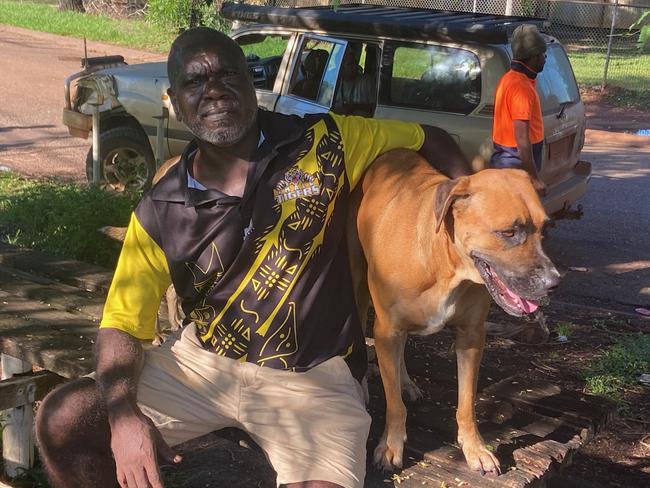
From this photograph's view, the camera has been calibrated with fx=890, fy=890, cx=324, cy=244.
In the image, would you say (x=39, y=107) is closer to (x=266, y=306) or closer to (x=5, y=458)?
(x=5, y=458)

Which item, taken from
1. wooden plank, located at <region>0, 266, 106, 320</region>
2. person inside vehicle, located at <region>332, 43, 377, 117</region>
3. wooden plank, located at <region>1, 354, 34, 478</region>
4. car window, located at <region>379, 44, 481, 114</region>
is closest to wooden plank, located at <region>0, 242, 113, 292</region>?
wooden plank, located at <region>0, 266, 106, 320</region>

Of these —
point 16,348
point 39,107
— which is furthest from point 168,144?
point 39,107

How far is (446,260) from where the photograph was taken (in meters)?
3.02

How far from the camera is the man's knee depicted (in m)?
2.86

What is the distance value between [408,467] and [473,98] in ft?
14.5

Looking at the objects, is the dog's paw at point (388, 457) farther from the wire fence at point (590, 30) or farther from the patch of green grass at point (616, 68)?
the patch of green grass at point (616, 68)

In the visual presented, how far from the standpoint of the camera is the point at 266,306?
2990mm

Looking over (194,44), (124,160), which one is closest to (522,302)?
(194,44)

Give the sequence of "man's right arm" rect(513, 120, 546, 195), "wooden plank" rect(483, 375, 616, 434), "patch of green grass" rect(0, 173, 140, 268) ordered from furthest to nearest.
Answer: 1. "man's right arm" rect(513, 120, 546, 195)
2. "patch of green grass" rect(0, 173, 140, 268)
3. "wooden plank" rect(483, 375, 616, 434)

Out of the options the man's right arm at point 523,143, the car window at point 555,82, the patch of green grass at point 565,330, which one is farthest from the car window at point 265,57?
the patch of green grass at point 565,330

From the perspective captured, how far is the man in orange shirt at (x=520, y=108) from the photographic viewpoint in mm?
6234

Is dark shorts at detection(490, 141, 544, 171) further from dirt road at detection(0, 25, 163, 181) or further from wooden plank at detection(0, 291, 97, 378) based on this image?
dirt road at detection(0, 25, 163, 181)

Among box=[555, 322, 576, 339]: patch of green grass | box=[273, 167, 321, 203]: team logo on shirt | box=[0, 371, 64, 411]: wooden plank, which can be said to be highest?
box=[273, 167, 321, 203]: team logo on shirt

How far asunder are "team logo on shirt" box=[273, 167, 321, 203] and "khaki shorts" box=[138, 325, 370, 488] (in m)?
0.58
